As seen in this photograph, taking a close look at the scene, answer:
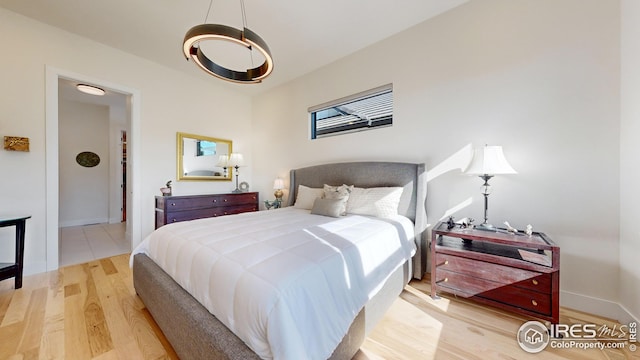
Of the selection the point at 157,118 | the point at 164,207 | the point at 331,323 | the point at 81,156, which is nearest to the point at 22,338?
the point at 164,207

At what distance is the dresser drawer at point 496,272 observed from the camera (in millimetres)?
1515

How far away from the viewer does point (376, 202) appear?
2357 mm

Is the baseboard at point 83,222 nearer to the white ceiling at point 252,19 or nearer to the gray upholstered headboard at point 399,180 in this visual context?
the white ceiling at point 252,19

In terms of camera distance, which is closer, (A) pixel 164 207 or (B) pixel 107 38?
(B) pixel 107 38

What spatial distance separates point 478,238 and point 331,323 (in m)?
1.38

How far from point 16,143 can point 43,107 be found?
0.48 m

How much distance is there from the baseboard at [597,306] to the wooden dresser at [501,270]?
1.35ft

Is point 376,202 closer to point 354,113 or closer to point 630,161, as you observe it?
point 354,113

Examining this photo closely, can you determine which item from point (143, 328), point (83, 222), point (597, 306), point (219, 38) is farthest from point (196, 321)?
point (83, 222)

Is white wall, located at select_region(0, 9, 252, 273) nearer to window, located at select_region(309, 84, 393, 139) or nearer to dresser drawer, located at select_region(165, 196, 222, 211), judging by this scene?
dresser drawer, located at select_region(165, 196, 222, 211)

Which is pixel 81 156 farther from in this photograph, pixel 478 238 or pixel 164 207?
pixel 478 238

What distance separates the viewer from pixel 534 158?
6.24ft

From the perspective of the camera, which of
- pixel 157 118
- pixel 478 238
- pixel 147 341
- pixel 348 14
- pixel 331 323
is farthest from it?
pixel 157 118

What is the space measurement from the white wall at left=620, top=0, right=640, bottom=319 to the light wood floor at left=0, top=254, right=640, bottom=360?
366mm
